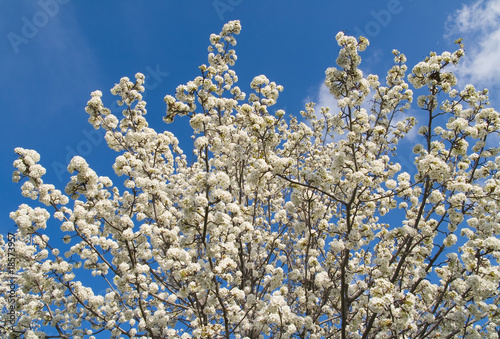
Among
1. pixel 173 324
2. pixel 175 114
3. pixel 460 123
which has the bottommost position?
pixel 173 324

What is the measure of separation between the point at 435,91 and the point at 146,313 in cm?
851

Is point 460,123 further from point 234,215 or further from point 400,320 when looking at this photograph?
point 234,215

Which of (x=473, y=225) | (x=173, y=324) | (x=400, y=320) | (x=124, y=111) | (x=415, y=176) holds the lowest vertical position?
(x=400, y=320)

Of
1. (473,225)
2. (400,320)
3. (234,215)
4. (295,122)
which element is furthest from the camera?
(295,122)

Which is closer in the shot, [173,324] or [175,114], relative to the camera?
[175,114]

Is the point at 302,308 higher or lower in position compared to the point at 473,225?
lower

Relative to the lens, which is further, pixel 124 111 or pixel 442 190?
pixel 124 111

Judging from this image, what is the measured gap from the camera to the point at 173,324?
8125 millimetres

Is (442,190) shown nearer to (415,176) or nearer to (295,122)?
(415,176)

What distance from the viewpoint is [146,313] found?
7508 millimetres

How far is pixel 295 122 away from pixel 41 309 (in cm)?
1139

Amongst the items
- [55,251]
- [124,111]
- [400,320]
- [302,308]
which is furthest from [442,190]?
[55,251]

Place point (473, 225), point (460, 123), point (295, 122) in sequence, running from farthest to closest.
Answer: point (295, 122), point (473, 225), point (460, 123)

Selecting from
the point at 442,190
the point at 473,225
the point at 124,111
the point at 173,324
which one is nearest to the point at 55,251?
the point at 173,324
